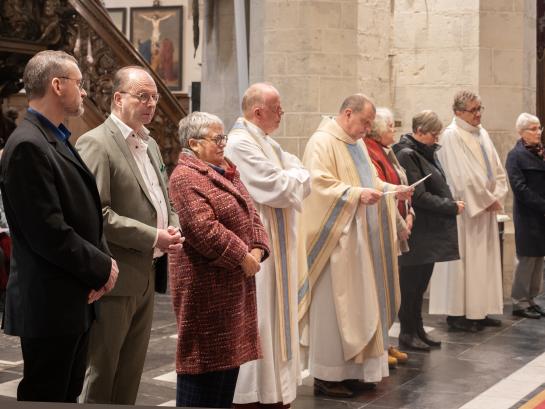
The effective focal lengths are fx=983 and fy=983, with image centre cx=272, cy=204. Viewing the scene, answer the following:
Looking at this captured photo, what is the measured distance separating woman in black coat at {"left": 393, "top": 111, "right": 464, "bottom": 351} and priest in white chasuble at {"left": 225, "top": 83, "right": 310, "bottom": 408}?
6.34 feet

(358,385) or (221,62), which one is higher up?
(221,62)

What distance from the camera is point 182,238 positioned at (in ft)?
12.7

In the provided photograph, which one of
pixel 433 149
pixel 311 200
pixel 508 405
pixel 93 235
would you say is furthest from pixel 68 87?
pixel 433 149

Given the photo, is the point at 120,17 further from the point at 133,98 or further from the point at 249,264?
the point at 249,264

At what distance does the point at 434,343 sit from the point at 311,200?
192 centimetres

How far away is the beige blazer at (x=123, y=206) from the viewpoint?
3.80m

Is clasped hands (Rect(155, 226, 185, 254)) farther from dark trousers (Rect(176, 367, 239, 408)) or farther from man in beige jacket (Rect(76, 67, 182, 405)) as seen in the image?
dark trousers (Rect(176, 367, 239, 408))

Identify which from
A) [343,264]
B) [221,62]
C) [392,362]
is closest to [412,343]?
[392,362]

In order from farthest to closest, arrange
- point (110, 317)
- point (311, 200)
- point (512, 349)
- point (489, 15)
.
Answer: point (489, 15)
point (512, 349)
point (311, 200)
point (110, 317)

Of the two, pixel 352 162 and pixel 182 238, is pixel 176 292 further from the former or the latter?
pixel 352 162

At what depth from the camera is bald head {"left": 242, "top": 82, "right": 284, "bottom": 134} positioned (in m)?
4.98

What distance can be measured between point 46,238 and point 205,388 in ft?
3.75

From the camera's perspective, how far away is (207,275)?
4008 mm

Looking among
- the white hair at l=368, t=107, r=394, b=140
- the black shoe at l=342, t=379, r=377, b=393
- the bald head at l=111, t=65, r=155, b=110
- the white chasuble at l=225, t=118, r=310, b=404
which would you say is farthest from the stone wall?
the bald head at l=111, t=65, r=155, b=110
